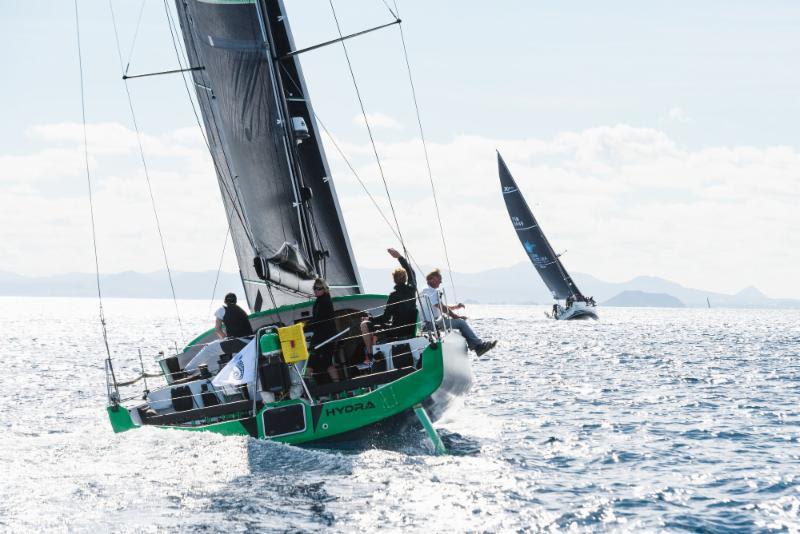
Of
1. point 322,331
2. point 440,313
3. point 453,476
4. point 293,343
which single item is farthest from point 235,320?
point 453,476

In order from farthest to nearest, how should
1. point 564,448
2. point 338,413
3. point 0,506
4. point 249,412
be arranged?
point 564,448 < point 249,412 < point 338,413 < point 0,506

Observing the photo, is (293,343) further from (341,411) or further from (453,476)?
(453,476)

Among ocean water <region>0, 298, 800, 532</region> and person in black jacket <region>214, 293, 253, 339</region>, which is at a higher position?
person in black jacket <region>214, 293, 253, 339</region>

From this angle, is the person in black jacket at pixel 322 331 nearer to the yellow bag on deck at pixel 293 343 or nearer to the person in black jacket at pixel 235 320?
the yellow bag on deck at pixel 293 343

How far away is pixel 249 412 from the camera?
11977mm

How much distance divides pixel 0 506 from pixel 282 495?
2.75 m

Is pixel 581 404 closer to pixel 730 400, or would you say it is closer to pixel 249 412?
pixel 730 400

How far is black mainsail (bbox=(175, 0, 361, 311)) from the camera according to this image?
45.8ft

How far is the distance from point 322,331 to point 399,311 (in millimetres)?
Answer: 1278

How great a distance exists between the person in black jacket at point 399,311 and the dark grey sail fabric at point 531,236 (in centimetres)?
5172

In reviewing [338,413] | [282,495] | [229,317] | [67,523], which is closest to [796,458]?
[338,413]

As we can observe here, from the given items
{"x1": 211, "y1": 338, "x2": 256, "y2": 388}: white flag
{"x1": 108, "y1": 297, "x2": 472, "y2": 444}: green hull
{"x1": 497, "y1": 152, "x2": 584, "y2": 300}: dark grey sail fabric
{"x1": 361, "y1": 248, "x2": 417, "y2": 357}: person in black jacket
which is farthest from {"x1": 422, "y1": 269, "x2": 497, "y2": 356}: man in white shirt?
{"x1": 497, "y1": 152, "x2": 584, "y2": 300}: dark grey sail fabric

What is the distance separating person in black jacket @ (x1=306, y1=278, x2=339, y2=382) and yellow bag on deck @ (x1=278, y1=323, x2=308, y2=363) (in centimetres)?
109

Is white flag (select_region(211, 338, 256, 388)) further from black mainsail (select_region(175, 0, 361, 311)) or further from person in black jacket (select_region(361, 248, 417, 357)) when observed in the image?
black mainsail (select_region(175, 0, 361, 311))
